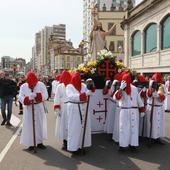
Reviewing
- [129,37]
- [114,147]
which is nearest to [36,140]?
[114,147]

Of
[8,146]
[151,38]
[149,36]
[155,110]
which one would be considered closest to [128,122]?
[155,110]

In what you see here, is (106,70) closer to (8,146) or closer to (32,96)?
(32,96)

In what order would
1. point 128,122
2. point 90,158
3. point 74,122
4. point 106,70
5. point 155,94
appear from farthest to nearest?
point 106,70
point 155,94
point 128,122
point 74,122
point 90,158

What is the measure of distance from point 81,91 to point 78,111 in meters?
0.50

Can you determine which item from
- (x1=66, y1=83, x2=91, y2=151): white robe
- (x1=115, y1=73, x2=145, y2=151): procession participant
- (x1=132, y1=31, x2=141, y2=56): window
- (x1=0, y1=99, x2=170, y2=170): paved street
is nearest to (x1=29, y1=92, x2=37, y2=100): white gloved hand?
(x1=66, y1=83, x2=91, y2=151): white robe

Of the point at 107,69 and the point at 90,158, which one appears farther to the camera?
the point at 107,69

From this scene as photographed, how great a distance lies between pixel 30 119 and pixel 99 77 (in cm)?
245

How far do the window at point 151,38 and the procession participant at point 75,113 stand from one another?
74.0 feet

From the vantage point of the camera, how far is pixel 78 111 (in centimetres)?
859

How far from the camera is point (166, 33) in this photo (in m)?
27.8

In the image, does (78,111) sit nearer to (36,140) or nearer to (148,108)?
(36,140)

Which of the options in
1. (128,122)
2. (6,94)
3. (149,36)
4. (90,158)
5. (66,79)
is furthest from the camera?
(149,36)

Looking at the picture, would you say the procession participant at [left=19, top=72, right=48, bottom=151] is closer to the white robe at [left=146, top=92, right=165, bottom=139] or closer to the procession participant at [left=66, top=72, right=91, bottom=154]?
the procession participant at [left=66, top=72, right=91, bottom=154]

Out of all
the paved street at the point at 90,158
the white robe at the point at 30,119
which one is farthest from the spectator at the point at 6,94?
the white robe at the point at 30,119
